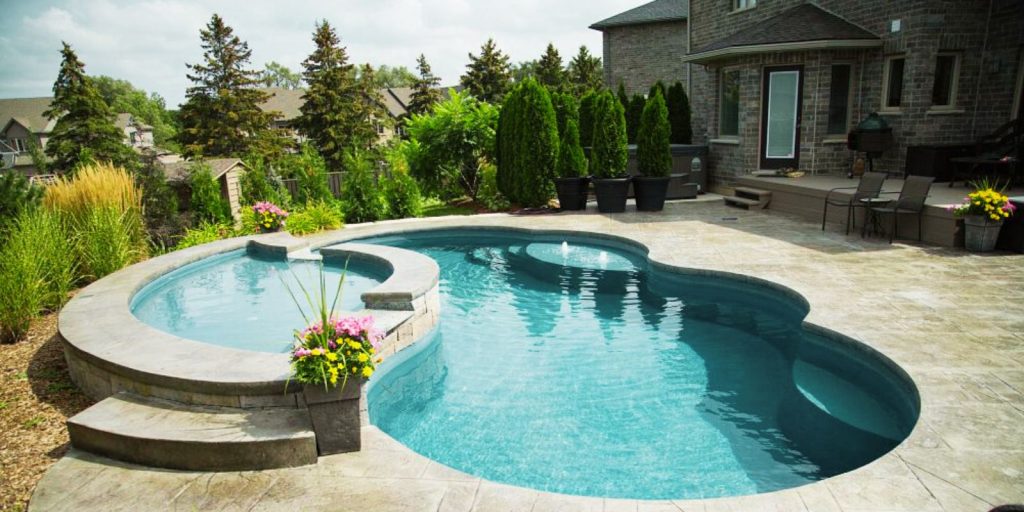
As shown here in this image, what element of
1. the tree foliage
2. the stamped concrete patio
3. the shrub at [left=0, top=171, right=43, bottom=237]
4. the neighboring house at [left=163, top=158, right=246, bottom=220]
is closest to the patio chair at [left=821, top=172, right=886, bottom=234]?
the stamped concrete patio

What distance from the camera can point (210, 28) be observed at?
112 feet

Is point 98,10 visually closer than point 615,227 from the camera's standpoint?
No

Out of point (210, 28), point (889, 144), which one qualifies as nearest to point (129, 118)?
point (210, 28)

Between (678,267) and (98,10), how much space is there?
47.4 feet

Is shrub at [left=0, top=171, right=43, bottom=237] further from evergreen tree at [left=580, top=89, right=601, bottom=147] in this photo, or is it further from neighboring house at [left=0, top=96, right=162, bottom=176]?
neighboring house at [left=0, top=96, right=162, bottom=176]

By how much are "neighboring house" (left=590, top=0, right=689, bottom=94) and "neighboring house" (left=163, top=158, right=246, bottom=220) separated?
16499 mm

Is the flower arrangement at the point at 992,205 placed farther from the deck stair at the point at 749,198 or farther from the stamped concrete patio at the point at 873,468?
the deck stair at the point at 749,198

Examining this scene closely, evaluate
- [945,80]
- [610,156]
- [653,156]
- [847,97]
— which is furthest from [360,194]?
[945,80]

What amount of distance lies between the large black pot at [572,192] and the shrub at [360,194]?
12.7 feet

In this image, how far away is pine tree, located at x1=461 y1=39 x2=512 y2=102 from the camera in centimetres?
A: 3991

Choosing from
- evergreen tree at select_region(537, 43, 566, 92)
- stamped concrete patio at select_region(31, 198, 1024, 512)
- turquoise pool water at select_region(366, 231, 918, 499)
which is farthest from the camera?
evergreen tree at select_region(537, 43, 566, 92)

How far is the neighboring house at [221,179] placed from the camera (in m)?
11.6

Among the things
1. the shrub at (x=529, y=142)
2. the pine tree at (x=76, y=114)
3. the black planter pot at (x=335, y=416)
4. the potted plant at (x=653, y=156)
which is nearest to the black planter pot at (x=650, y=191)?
the potted plant at (x=653, y=156)

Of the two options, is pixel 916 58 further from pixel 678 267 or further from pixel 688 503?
pixel 688 503
